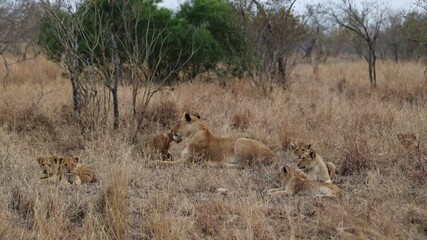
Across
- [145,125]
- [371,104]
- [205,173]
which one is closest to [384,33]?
[371,104]

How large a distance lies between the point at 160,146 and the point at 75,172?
6.24ft

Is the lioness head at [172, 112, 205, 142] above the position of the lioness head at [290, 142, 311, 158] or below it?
above

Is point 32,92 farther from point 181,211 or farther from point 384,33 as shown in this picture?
point 384,33

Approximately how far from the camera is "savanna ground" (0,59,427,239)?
17.3 feet

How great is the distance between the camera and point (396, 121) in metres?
10.4

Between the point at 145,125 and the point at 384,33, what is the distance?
90.0 feet

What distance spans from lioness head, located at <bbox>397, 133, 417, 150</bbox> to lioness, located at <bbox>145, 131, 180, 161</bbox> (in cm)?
308

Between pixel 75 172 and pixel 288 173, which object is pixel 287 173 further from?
pixel 75 172

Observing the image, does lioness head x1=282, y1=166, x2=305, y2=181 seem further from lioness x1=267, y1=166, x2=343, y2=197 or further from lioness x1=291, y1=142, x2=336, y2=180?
lioness x1=291, y1=142, x2=336, y2=180

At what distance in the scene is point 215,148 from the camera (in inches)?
334

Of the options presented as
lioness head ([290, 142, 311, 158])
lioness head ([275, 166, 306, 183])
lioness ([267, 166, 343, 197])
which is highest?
lioness head ([290, 142, 311, 158])

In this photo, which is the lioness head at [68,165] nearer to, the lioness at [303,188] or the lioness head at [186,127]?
the lioness head at [186,127]

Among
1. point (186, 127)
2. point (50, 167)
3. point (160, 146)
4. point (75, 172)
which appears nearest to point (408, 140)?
point (186, 127)

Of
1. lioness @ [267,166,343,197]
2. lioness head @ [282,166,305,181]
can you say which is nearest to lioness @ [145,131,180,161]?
lioness head @ [282,166,305,181]
